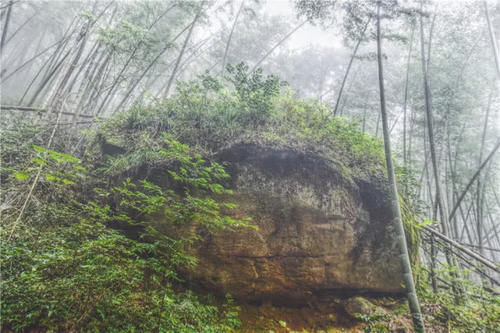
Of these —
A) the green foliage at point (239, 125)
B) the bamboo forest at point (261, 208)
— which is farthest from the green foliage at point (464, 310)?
the green foliage at point (239, 125)

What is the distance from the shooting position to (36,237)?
1787mm

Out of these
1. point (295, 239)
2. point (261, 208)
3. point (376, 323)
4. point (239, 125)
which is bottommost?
point (376, 323)

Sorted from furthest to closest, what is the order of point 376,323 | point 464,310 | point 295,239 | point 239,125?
point 239,125 < point 295,239 < point 376,323 < point 464,310

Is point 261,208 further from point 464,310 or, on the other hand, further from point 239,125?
point 464,310

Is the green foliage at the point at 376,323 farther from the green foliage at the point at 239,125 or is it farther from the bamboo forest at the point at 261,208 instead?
the green foliage at the point at 239,125

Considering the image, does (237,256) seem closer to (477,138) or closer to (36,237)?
(36,237)

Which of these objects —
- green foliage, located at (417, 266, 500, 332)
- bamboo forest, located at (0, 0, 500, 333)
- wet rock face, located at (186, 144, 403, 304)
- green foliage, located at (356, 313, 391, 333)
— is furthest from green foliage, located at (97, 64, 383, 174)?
green foliage, located at (356, 313, 391, 333)

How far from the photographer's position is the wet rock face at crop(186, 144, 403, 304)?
2926 mm

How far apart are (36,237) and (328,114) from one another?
4.03 m

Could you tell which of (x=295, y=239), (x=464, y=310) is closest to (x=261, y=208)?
(x=295, y=239)

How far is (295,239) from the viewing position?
299 centimetres

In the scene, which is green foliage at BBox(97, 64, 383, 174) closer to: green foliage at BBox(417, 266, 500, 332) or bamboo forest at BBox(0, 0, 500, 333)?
bamboo forest at BBox(0, 0, 500, 333)

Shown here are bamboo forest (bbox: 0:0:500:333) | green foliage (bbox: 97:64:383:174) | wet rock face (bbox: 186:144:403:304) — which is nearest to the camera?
bamboo forest (bbox: 0:0:500:333)

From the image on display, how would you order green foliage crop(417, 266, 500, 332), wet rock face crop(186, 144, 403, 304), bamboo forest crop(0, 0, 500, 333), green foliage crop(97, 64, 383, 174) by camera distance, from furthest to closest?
green foliage crop(97, 64, 383, 174)
wet rock face crop(186, 144, 403, 304)
bamboo forest crop(0, 0, 500, 333)
green foliage crop(417, 266, 500, 332)
